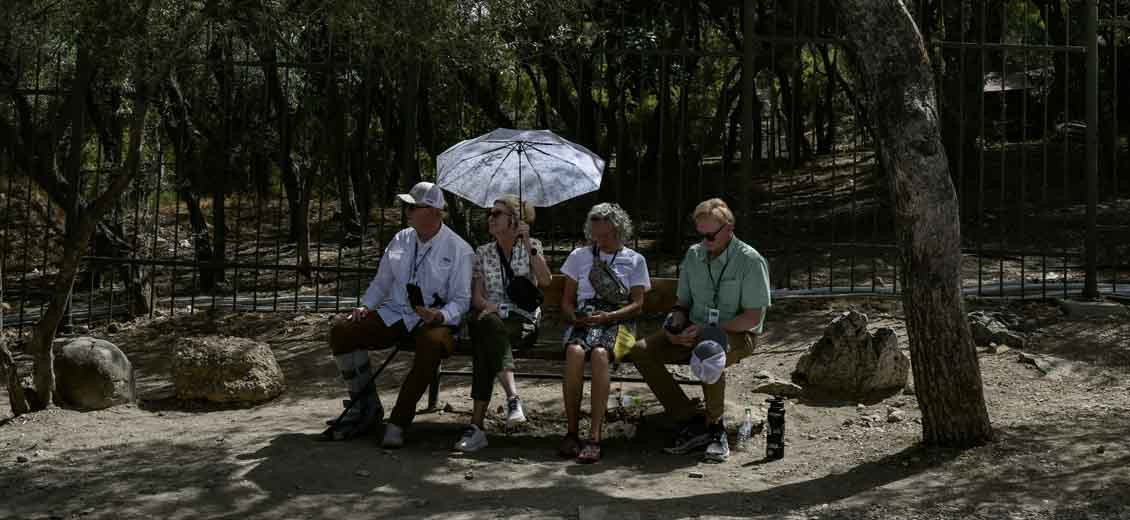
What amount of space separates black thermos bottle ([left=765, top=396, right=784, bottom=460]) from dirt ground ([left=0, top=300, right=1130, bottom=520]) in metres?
0.08

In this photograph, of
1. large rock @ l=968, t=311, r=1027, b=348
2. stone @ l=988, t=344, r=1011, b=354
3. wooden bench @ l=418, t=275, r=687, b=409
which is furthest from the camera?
large rock @ l=968, t=311, r=1027, b=348

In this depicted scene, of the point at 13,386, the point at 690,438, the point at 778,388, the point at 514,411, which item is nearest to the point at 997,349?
the point at 778,388

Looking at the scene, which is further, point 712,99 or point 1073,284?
point 712,99

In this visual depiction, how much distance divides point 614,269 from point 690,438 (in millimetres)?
955

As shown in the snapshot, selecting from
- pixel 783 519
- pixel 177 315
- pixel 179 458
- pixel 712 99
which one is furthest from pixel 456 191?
pixel 712 99

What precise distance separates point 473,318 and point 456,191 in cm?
90

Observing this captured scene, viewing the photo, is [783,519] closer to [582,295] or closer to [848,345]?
[582,295]

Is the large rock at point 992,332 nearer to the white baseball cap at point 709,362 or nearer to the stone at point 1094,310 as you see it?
the stone at point 1094,310

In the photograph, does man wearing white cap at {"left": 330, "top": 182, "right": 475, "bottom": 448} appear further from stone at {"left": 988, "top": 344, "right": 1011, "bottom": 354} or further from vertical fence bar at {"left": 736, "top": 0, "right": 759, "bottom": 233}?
stone at {"left": 988, "top": 344, "right": 1011, "bottom": 354}

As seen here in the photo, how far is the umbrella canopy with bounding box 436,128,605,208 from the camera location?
7.02 meters

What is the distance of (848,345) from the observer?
7.24 m

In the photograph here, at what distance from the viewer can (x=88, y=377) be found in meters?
7.17

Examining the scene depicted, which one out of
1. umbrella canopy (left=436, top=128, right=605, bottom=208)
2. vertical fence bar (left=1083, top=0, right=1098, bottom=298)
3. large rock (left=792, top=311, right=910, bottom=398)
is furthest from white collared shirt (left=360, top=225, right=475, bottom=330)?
vertical fence bar (left=1083, top=0, right=1098, bottom=298)

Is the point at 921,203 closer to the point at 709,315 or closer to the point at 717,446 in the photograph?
the point at 709,315
